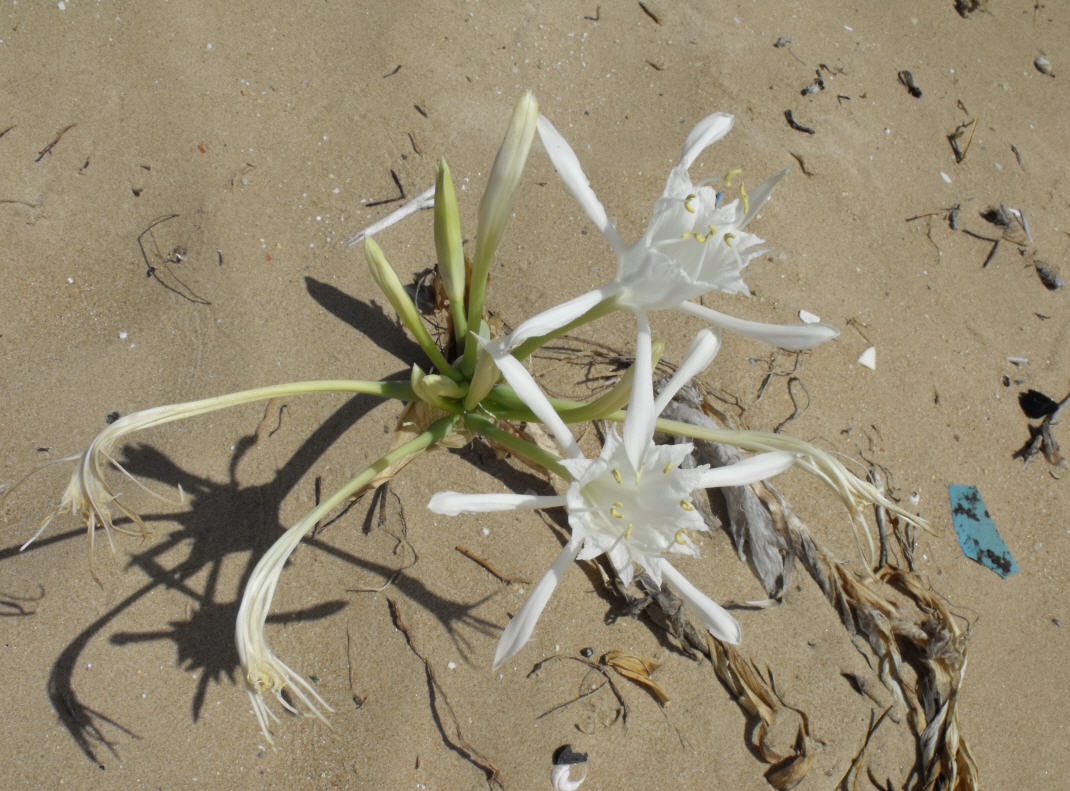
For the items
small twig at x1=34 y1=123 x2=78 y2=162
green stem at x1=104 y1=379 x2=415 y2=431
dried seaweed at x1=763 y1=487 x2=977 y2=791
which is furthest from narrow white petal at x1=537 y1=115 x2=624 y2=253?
small twig at x1=34 y1=123 x2=78 y2=162

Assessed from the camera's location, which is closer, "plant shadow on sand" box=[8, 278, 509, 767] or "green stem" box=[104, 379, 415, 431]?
"green stem" box=[104, 379, 415, 431]


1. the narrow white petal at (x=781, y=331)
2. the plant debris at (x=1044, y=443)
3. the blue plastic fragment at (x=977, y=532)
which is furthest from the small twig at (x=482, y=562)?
the plant debris at (x=1044, y=443)

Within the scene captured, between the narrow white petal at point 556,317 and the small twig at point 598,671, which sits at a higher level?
the narrow white petal at point 556,317

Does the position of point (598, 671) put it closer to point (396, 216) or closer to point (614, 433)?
point (614, 433)

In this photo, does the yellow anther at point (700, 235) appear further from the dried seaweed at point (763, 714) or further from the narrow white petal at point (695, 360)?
the dried seaweed at point (763, 714)

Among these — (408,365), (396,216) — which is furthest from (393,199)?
(408,365)

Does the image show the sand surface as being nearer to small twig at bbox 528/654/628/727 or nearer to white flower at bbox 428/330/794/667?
small twig at bbox 528/654/628/727

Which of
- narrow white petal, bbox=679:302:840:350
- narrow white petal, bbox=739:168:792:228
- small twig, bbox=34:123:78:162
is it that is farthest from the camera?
small twig, bbox=34:123:78:162
